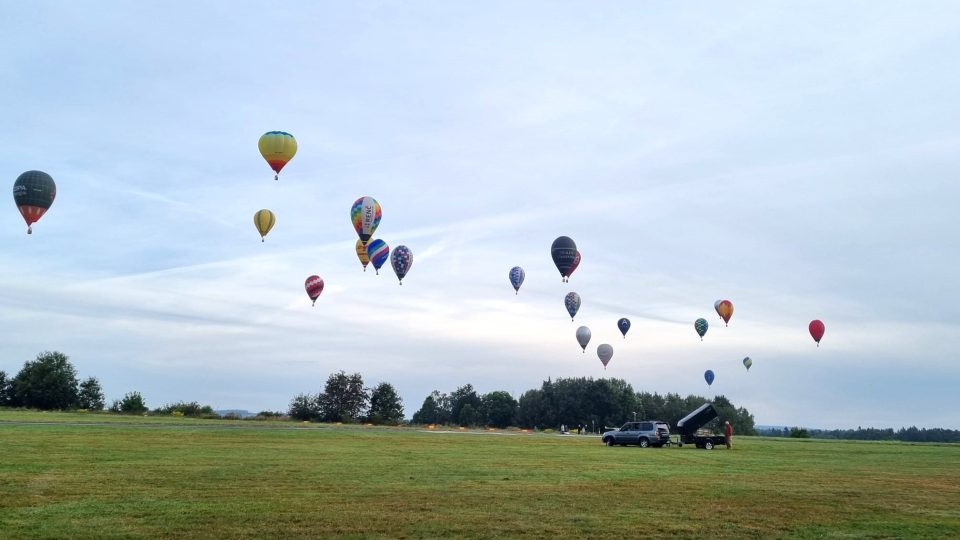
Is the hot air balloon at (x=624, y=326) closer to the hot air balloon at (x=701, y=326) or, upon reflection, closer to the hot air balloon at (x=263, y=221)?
the hot air balloon at (x=701, y=326)

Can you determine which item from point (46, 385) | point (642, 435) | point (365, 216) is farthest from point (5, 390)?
point (642, 435)

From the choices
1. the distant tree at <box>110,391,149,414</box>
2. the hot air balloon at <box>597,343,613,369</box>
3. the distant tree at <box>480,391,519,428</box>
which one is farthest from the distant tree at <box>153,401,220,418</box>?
the distant tree at <box>480,391,519,428</box>

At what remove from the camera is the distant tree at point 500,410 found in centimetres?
15125

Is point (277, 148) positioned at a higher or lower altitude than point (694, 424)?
higher

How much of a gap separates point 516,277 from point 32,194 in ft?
140

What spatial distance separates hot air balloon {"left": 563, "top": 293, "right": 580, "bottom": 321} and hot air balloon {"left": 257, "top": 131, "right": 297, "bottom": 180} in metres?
35.8

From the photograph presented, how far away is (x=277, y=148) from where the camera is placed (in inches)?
2019

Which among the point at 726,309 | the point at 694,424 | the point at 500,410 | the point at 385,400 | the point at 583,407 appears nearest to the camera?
the point at 694,424

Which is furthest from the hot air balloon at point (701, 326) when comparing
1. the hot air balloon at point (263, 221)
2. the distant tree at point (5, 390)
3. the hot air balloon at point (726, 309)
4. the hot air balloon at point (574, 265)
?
the distant tree at point (5, 390)

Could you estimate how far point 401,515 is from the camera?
47.0ft

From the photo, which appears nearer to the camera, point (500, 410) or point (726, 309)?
point (726, 309)

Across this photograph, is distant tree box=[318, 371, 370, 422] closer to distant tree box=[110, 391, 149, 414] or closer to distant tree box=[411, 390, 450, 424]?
distant tree box=[110, 391, 149, 414]

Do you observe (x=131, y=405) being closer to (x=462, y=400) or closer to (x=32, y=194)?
(x=32, y=194)

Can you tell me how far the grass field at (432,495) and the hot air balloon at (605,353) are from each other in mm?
58233
